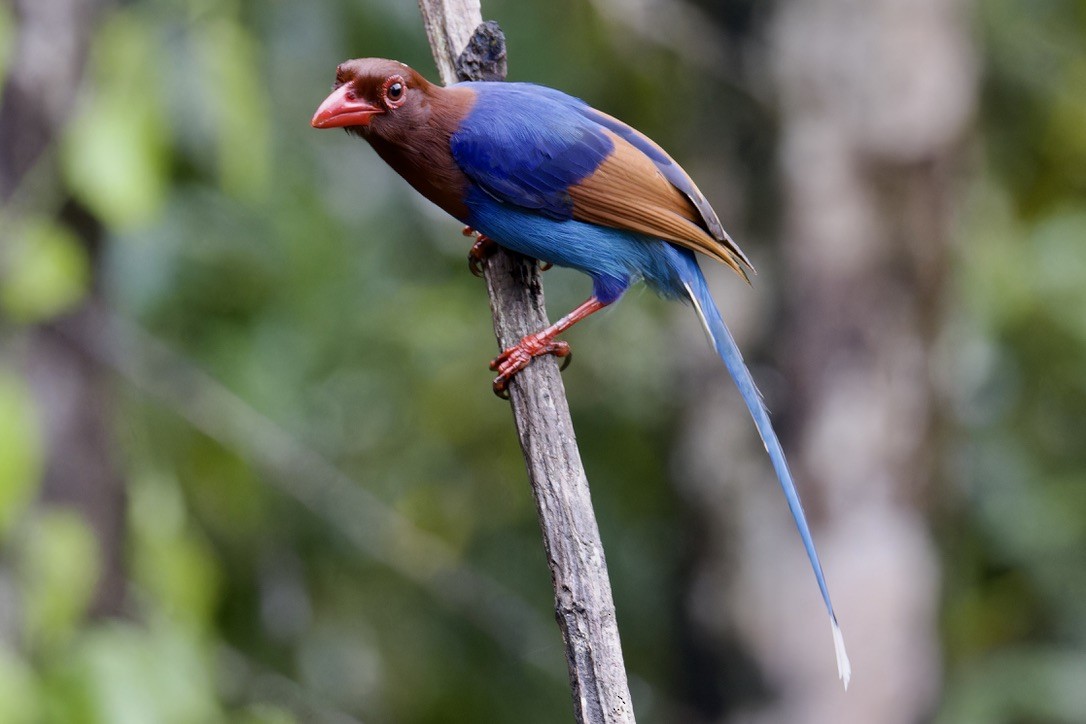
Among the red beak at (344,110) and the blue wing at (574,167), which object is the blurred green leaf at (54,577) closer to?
the red beak at (344,110)

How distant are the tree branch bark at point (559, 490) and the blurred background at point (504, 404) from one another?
2.15 feet

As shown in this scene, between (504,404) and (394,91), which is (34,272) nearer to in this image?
(394,91)

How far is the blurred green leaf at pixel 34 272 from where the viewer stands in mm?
2762

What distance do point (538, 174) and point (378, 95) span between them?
0.39 metres

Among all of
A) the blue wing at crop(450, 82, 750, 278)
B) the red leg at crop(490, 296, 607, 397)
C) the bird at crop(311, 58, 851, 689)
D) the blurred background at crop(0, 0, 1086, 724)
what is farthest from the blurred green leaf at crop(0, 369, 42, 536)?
the blue wing at crop(450, 82, 750, 278)

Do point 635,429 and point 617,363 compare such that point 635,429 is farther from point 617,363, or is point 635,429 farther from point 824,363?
point 824,363

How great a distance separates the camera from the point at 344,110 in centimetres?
269

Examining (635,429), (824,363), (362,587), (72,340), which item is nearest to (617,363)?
(635,429)

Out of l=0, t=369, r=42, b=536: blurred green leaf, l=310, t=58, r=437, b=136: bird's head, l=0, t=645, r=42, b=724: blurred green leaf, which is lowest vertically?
l=0, t=645, r=42, b=724: blurred green leaf

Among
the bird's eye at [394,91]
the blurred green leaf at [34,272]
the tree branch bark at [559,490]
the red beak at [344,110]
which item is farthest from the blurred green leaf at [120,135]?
the tree branch bark at [559,490]

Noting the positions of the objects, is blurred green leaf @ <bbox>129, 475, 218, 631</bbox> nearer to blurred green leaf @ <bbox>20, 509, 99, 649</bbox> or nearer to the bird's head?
blurred green leaf @ <bbox>20, 509, 99, 649</bbox>

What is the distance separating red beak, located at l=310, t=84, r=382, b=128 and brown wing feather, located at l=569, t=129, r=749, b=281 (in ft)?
1.57

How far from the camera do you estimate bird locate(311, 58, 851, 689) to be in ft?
8.95

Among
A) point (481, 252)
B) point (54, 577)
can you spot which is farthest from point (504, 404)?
point (54, 577)
